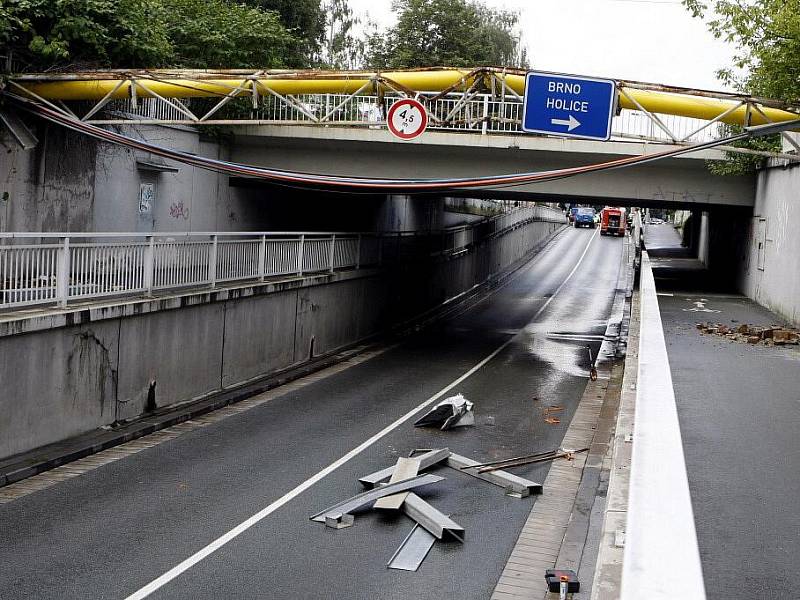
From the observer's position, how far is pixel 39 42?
18.8 meters

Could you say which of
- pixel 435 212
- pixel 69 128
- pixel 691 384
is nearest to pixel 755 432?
pixel 691 384

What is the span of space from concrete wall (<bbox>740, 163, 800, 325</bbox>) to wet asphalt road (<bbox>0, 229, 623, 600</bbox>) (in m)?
5.83

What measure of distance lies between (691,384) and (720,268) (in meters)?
29.7

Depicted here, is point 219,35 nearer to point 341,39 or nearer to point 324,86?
point 324,86

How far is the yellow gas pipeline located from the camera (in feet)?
59.2

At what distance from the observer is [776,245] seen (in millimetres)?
23547

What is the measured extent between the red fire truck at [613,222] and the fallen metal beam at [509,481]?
213 feet

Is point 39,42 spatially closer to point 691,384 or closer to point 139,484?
point 139,484

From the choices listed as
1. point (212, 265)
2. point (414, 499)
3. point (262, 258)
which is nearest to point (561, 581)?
point (414, 499)

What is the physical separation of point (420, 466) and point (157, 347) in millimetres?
5874

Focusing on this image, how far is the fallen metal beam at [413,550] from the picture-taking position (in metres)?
8.45

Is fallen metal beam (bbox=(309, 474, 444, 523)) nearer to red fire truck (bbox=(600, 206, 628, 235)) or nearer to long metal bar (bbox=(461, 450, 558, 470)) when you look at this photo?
long metal bar (bbox=(461, 450, 558, 470))

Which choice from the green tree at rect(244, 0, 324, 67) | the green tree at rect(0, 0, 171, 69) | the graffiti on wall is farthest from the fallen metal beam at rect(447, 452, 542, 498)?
the green tree at rect(244, 0, 324, 67)

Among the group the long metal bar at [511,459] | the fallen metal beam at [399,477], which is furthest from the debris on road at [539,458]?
the fallen metal beam at [399,477]
